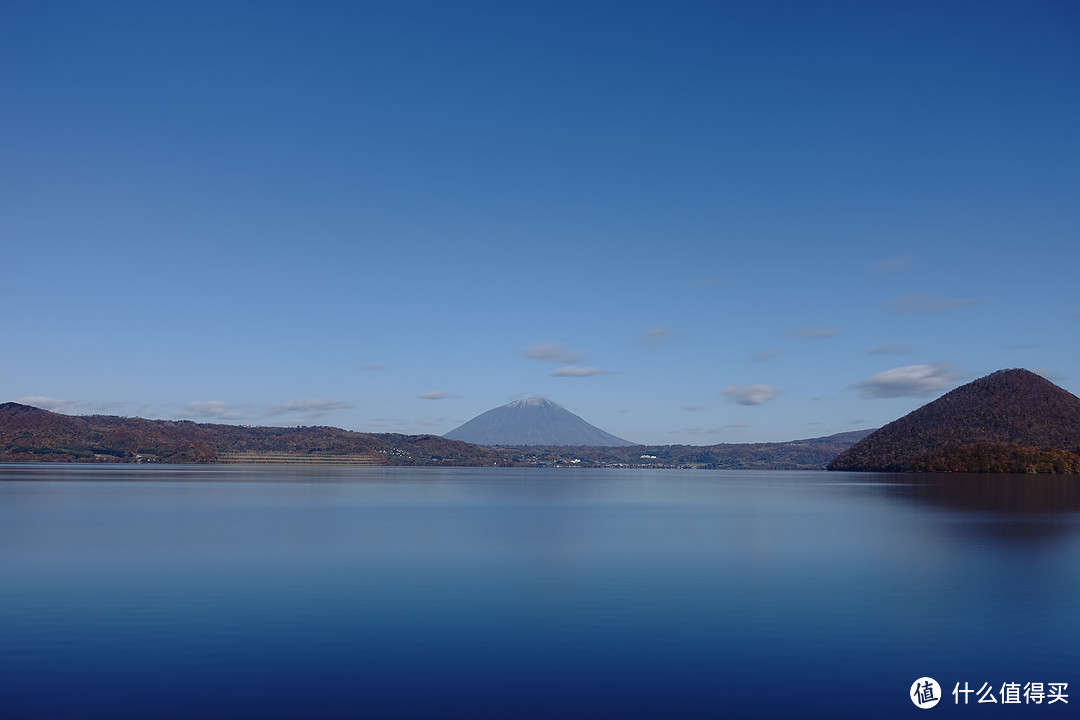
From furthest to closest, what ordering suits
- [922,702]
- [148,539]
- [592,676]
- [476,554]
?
[148,539]
[476,554]
[592,676]
[922,702]

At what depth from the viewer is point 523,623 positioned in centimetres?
2089

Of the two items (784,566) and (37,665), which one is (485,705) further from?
(784,566)

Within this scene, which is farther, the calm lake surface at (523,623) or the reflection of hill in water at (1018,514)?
the reflection of hill in water at (1018,514)

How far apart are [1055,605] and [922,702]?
1174 cm

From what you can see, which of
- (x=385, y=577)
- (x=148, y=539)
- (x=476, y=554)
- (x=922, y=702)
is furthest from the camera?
(x=148, y=539)

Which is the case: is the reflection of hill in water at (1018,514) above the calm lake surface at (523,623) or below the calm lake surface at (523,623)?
above

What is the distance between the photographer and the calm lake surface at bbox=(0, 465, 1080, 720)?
48.0 feet

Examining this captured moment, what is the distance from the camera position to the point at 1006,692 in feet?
51.1

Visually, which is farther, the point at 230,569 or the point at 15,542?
the point at 15,542

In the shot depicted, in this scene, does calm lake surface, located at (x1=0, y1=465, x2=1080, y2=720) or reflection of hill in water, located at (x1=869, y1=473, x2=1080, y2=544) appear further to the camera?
reflection of hill in water, located at (x1=869, y1=473, x2=1080, y2=544)

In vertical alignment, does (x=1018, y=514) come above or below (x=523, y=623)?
above

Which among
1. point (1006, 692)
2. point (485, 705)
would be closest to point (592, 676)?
point (485, 705)

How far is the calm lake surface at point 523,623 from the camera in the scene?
1463 centimetres

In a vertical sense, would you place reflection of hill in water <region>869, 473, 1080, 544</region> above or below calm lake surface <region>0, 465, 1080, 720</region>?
above
